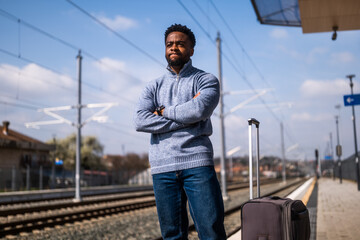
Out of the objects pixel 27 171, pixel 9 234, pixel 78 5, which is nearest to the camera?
pixel 9 234

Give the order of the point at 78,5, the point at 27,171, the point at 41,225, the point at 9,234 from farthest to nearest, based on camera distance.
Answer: the point at 27,171 < the point at 78,5 < the point at 41,225 < the point at 9,234

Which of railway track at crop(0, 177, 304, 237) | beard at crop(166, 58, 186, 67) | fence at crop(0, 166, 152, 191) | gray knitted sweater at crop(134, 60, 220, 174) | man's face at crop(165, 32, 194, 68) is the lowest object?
railway track at crop(0, 177, 304, 237)

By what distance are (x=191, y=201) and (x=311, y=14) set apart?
7.57 meters

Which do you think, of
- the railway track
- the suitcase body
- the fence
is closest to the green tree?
the fence

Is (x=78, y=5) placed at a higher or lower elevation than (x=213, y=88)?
higher

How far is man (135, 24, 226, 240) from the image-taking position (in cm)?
228

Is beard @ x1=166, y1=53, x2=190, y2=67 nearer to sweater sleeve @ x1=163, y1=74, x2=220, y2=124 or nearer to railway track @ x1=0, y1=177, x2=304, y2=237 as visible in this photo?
sweater sleeve @ x1=163, y1=74, x2=220, y2=124

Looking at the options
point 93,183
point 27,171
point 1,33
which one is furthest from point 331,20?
Answer: point 93,183

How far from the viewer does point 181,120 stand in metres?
2.34

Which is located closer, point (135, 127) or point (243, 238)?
point (135, 127)

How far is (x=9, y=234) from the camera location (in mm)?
9031

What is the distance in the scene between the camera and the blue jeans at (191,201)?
7.41 feet

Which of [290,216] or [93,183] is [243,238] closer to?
[290,216]

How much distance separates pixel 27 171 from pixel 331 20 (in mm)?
24779
